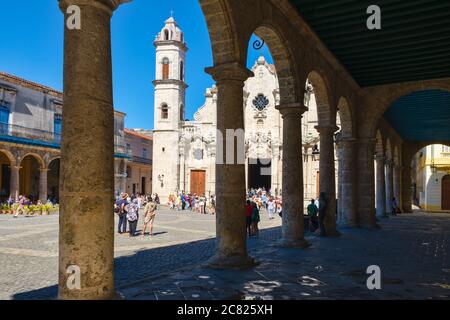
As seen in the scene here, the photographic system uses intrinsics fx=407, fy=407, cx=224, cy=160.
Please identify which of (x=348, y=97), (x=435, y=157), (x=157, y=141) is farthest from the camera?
(x=157, y=141)

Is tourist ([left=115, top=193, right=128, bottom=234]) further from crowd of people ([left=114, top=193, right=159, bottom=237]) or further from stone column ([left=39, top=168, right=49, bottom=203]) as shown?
stone column ([left=39, top=168, right=49, bottom=203])

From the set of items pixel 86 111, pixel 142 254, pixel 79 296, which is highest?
pixel 86 111

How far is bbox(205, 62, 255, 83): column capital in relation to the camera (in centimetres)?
670

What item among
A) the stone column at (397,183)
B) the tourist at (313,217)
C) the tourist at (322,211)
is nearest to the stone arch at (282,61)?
the tourist at (322,211)

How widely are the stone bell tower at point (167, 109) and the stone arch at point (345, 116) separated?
23.9m

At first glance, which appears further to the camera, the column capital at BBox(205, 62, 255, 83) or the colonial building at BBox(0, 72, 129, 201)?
the colonial building at BBox(0, 72, 129, 201)

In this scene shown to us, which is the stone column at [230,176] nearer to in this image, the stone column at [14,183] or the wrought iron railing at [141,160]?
the stone column at [14,183]

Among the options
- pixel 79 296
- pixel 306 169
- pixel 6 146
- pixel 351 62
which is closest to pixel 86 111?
pixel 79 296

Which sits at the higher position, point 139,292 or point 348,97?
point 348,97

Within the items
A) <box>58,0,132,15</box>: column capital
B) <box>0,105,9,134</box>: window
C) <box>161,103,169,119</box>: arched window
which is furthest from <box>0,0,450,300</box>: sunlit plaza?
<box>161,103,169,119</box>: arched window

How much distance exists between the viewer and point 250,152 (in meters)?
35.6

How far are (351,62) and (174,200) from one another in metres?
21.7

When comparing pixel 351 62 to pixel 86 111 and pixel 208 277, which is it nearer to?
pixel 208 277

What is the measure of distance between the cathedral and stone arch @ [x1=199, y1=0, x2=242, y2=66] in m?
28.2
